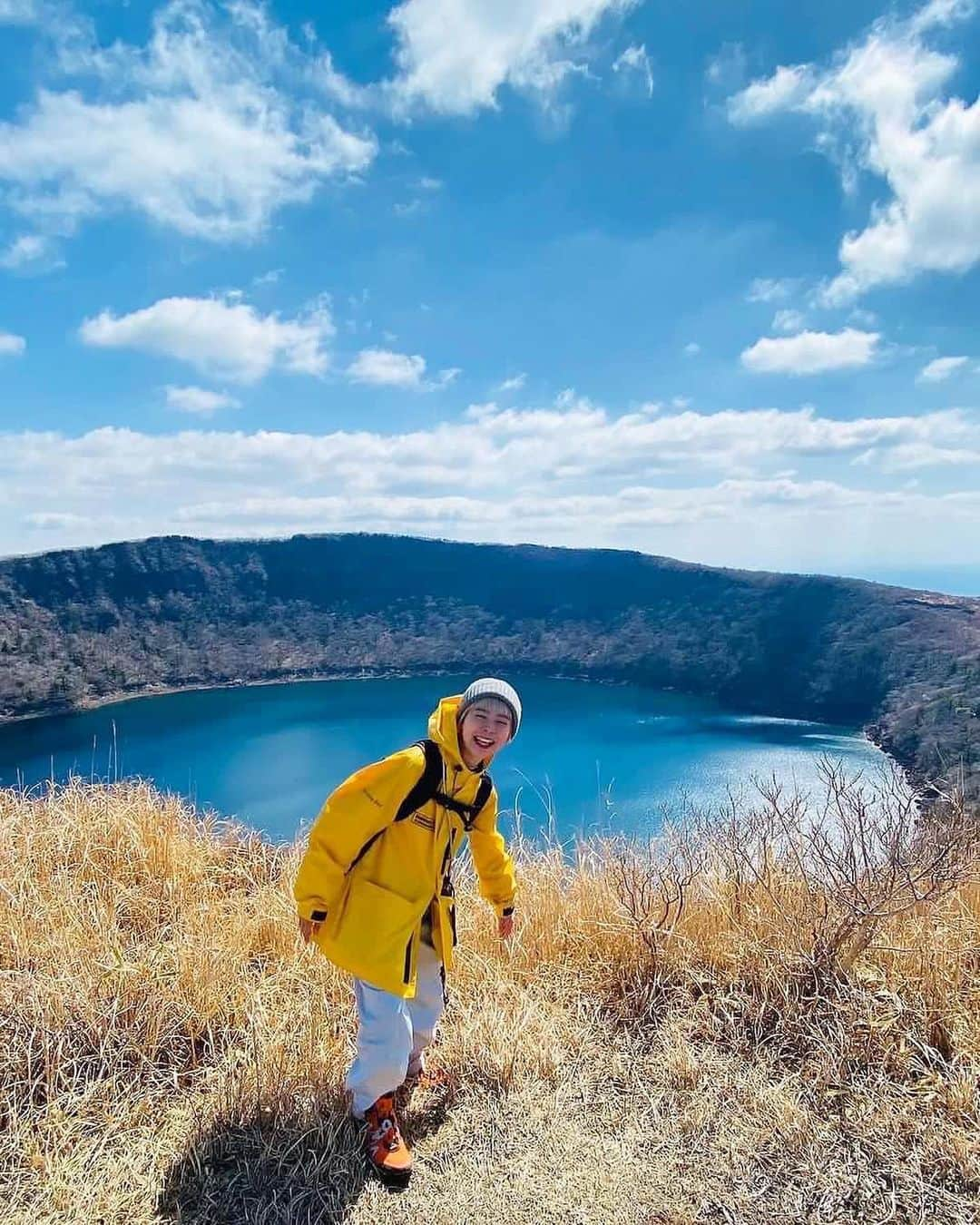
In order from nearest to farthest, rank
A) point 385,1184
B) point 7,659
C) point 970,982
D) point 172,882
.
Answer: point 385,1184, point 970,982, point 172,882, point 7,659

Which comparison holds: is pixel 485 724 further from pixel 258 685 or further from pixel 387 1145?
pixel 258 685

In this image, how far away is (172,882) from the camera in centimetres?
316

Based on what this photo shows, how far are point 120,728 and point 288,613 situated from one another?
97.6 feet

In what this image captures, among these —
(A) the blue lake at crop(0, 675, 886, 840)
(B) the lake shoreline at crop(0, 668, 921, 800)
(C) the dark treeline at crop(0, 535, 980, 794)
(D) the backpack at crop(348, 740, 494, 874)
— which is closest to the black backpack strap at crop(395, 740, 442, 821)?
(D) the backpack at crop(348, 740, 494, 874)

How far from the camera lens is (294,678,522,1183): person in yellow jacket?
75.2 inches

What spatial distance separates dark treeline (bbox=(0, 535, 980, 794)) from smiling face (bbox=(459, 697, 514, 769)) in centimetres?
4307

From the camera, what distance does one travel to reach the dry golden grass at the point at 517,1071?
177cm

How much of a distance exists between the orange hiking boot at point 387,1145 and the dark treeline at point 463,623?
43.2 meters

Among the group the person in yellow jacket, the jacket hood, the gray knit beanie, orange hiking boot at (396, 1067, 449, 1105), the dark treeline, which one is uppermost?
the gray knit beanie

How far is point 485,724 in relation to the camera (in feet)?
6.79

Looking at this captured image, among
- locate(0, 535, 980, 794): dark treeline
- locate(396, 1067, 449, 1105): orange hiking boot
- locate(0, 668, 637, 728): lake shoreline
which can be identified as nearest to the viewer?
locate(396, 1067, 449, 1105): orange hiking boot

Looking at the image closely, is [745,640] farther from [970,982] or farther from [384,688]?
[970,982]

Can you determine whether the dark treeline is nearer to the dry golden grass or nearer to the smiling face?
the dry golden grass

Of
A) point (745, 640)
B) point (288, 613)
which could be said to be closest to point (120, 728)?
point (288, 613)
